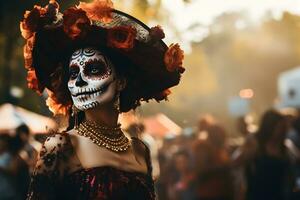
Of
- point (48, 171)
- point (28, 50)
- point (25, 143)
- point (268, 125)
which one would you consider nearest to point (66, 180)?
point (48, 171)

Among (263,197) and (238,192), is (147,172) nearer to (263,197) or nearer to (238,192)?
(263,197)

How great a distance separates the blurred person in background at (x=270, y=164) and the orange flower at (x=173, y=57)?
383cm

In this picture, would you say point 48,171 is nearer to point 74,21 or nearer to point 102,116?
point 102,116

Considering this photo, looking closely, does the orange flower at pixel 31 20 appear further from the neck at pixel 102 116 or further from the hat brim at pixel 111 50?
the neck at pixel 102 116

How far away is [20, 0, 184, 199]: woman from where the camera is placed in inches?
159

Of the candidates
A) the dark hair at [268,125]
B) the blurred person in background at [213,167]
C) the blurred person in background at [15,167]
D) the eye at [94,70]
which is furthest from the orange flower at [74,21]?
the blurred person in background at [213,167]

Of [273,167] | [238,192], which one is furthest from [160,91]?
[238,192]

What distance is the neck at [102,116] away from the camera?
4344mm

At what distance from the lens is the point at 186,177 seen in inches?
432

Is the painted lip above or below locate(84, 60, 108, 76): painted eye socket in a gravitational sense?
below

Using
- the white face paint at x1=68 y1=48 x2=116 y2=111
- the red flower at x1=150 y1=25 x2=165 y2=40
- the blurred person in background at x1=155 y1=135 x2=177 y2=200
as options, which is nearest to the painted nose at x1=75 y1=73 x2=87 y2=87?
the white face paint at x1=68 y1=48 x2=116 y2=111

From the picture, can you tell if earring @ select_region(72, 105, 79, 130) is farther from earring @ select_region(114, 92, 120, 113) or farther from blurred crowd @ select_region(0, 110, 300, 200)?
blurred crowd @ select_region(0, 110, 300, 200)

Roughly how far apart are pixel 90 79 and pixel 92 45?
0.19 meters

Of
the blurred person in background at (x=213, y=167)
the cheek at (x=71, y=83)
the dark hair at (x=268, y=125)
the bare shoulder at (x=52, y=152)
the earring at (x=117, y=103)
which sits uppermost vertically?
the cheek at (x=71, y=83)
